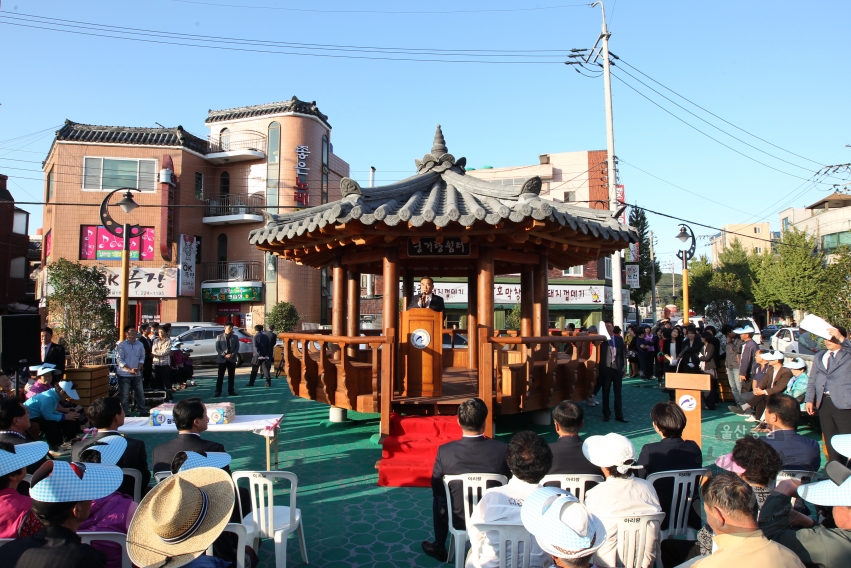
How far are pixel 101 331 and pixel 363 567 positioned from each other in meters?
A: 8.75

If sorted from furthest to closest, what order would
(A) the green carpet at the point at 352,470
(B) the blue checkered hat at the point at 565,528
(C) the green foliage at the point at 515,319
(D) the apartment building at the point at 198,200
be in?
1. (D) the apartment building at the point at 198,200
2. (C) the green foliage at the point at 515,319
3. (A) the green carpet at the point at 352,470
4. (B) the blue checkered hat at the point at 565,528

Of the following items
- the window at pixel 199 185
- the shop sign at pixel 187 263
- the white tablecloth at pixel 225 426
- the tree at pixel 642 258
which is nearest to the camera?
the white tablecloth at pixel 225 426

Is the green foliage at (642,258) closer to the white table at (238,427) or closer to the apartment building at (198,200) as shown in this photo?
the apartment building at (198,200)

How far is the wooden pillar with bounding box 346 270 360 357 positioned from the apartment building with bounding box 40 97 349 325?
693 inches

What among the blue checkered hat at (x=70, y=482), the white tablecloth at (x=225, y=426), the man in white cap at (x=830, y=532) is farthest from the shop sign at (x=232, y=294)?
the man in white cap at (x=830, y=532)

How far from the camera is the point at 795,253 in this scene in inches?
1147

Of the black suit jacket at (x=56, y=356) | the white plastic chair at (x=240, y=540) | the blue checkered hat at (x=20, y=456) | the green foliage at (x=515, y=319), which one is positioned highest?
the green foliage at (x=515, y=319)

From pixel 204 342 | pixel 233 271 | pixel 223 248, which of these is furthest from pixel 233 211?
pixel 204 342

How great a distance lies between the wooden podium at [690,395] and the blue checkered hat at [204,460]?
468 cm

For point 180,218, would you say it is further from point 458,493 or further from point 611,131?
point 458,493

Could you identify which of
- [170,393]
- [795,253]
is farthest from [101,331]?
[795,253]

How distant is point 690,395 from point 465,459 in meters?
3.57

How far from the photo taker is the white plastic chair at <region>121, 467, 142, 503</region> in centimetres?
391

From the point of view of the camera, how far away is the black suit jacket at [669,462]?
3.79 m
